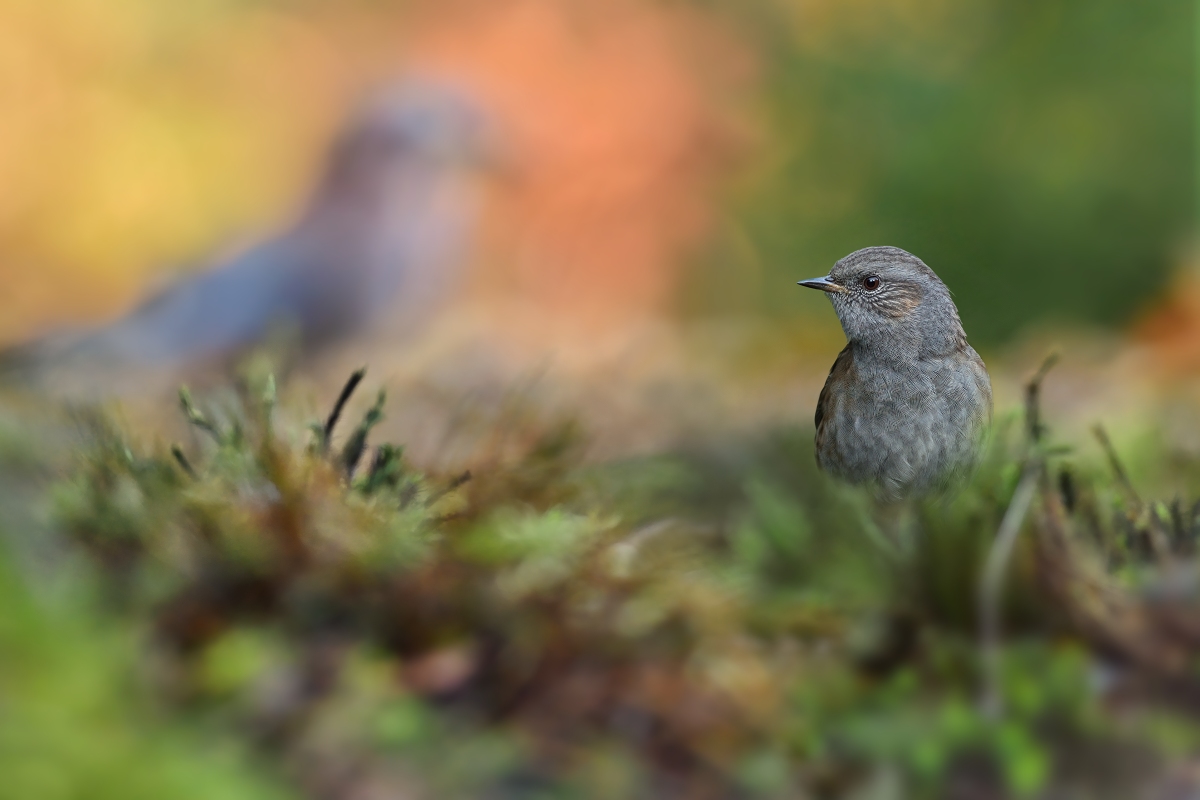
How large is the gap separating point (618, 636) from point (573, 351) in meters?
3.13

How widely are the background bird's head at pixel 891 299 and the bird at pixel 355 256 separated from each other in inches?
146

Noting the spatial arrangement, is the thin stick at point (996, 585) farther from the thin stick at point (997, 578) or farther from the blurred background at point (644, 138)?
the blurred background at point (644, 138)

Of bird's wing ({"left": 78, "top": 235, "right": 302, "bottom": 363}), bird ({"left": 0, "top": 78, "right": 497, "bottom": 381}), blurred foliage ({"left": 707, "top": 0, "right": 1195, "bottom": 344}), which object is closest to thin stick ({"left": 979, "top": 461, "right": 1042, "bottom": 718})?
blurred foliage ({"left": 707, "top": 0, "right": 1195, "bottom": 344})

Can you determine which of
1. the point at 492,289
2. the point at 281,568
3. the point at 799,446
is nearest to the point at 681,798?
the point at 281,568

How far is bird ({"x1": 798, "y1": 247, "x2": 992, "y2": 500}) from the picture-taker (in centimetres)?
110

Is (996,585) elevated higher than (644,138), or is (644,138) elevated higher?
(644,138)

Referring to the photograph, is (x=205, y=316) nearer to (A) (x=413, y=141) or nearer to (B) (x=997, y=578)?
(A) (x=413, y=141)

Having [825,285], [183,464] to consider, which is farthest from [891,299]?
[183,464]

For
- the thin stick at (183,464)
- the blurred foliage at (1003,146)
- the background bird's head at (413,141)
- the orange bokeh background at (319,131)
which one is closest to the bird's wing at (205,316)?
the orange bokeh background at (319,131)

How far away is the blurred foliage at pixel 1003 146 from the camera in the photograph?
4332mm

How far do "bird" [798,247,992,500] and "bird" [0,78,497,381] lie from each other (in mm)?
3710

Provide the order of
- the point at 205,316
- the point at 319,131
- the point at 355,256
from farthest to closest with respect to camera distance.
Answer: the point at 319,131, the point at 355,256, the point at 205,316

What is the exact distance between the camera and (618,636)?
1093 millimetres

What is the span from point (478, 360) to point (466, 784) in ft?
9.79
